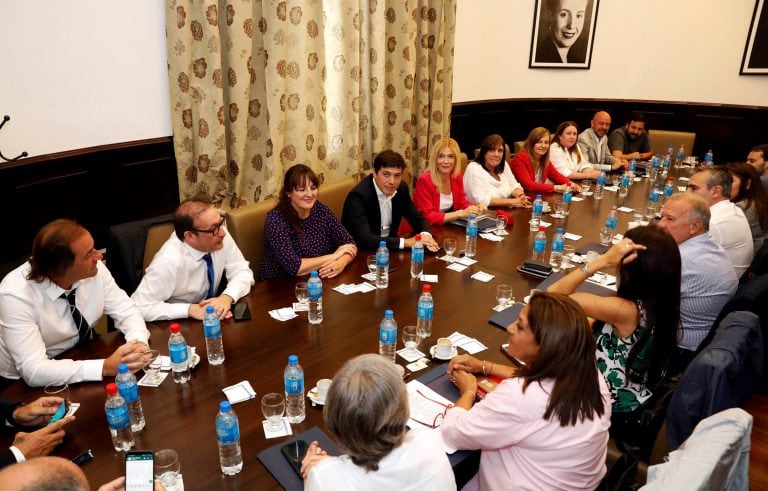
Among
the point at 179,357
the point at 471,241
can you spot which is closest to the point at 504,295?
the point at 471,241

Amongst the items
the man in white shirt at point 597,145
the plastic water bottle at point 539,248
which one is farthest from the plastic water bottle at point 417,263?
the man in white shirt at point 597,145

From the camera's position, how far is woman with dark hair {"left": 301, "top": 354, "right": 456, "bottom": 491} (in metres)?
1.30

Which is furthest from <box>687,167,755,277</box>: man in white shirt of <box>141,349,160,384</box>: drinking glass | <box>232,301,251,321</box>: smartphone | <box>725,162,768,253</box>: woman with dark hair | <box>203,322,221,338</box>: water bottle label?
<box>141,349,160,384</box>: drinking glass

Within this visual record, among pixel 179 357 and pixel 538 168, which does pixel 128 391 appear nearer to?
pixel 179 357

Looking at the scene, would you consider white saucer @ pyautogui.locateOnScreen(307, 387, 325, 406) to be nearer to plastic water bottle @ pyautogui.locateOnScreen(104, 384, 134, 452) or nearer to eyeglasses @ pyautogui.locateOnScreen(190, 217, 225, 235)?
plastic water bottle @ pyautogui.locateOnScreen(104, 384, 134, 452)

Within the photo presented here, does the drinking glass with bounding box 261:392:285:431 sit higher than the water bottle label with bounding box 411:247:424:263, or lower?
lower

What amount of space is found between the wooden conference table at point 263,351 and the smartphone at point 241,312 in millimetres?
A: 32

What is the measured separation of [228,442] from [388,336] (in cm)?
78

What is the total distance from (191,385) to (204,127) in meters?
2.97

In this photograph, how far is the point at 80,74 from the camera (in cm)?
378

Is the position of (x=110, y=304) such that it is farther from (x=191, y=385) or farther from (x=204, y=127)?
(x=204, y=127)

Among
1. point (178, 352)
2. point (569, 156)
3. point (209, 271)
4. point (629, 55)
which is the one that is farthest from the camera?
point (629, 55)

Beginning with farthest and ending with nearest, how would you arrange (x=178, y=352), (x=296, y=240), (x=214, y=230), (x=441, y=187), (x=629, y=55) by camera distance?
(x=629, y=55), (x=441, y=187), (x=296, y=240), (x=214, y=230), (x=178, y=352)

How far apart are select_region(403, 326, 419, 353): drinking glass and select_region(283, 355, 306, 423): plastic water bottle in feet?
1.86
